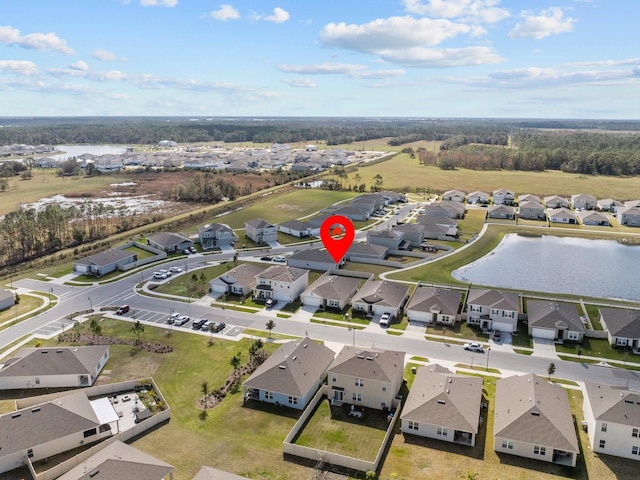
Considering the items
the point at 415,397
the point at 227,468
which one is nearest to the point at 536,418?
the point at 415,397

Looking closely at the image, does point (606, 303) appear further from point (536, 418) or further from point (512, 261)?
point (536, 418)

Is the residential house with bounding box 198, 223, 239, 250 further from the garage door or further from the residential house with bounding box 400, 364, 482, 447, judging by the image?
the residential house with bounding box 400, 364, 482, 447

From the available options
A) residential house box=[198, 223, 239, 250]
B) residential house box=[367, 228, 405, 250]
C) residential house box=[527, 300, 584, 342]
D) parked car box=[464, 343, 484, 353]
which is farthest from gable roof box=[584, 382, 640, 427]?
residential house box=[198, 223, 239, 250]

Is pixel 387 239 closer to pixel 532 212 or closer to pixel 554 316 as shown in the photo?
pixel 554 316

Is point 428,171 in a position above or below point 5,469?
above

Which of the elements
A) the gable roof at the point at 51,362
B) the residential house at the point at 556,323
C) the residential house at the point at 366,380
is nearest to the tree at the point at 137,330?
the gable roof at the point at 51,362

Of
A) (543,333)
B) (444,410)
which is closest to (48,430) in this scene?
(444,410)

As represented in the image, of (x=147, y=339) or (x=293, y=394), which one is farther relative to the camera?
(x=147, y=339)
